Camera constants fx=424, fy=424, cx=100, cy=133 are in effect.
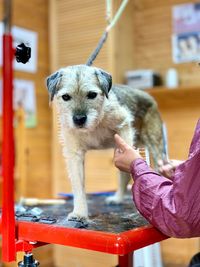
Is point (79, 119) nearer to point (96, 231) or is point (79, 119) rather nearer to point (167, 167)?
point (96, 231)

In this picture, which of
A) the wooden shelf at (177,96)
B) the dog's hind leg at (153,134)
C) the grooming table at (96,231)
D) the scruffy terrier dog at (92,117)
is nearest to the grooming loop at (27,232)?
the grooming table at (96,231)

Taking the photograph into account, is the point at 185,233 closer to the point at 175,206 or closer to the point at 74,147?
the point at 175,206

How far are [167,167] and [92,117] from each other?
45 cm

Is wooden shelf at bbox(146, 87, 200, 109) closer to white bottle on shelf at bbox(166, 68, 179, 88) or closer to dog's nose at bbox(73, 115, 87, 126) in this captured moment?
white bottle on shelf at bbox(166, 68, 179, 88)

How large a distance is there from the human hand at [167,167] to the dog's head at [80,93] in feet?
1.28

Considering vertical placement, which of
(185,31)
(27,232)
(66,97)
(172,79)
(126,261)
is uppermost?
(185,31)

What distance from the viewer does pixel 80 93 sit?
1.05 metres

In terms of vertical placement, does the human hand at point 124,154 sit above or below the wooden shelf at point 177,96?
below

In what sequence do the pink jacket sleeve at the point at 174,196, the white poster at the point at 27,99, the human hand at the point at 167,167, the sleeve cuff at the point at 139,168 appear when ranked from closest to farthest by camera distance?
the pink jacket sleeve at the point at 174,196 < the sleeve cuff at the point at 139,168 < the human hand at the point at 167,167 < the white poster at the point at 27,99

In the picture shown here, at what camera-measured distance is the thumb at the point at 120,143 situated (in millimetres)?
1123

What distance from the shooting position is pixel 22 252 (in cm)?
108

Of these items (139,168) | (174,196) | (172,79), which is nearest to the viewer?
(174,196)

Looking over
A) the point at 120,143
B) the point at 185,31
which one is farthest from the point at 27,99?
the point at 120,143

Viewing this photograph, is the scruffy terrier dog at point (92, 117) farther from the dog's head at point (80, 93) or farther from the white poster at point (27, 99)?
the white poster at point (27, 99)
